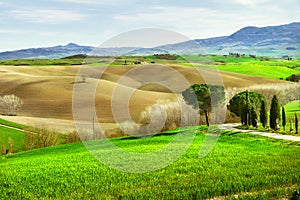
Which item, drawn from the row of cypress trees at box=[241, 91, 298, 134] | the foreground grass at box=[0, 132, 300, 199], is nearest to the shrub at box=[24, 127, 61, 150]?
the row of cypress trees at box=[241, 91, 298, 134]

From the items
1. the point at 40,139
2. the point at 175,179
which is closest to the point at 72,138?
the point at 40,139

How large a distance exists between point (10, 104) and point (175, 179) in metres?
84.5

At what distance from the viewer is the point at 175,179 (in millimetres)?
24281

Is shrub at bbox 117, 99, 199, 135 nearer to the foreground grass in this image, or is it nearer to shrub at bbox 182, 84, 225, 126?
shrub at bbox 182, 84, 225, 126

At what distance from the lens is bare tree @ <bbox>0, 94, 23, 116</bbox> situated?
9625 centimetres

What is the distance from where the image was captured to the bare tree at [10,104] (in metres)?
96.2

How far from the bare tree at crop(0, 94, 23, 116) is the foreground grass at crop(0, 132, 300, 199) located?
68210 mm

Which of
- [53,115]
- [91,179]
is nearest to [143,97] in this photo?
[53,115]

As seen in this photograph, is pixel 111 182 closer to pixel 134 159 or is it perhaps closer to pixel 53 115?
pixel 134 159

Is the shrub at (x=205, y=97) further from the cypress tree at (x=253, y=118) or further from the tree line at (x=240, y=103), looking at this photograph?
the cypress tree at (x=253, y=118)

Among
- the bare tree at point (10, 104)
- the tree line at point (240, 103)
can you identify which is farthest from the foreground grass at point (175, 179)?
the bare tree at point (10, 104)

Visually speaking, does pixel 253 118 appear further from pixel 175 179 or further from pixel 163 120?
pixel 175 179

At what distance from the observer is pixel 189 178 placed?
953 inches

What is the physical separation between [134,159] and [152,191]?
364 inches
